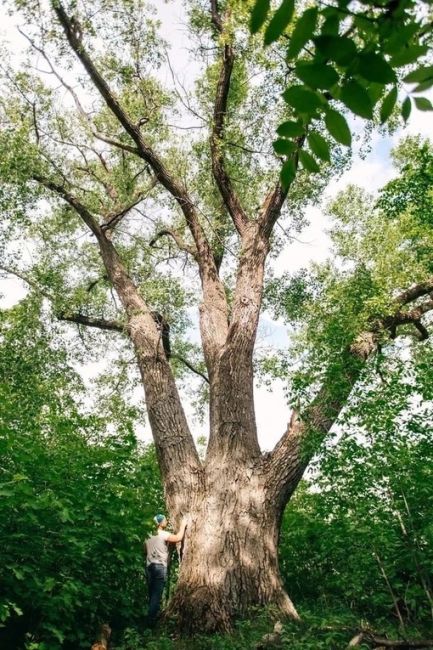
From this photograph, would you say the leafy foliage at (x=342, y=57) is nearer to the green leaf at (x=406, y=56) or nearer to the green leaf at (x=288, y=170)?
the green leaf at (x=406, y=56)

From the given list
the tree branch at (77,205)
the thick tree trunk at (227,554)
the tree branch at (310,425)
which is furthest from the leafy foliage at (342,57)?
the tree branch at (77,205)

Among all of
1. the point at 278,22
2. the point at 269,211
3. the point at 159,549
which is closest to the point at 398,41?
the point at 278,22

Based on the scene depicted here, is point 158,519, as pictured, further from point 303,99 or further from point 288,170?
point 303,99

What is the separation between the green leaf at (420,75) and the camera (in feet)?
3.54

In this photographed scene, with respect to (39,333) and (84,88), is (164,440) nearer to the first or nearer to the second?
(39,333)

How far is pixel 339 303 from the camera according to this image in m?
8.46

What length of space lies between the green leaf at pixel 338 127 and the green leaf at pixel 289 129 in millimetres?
77

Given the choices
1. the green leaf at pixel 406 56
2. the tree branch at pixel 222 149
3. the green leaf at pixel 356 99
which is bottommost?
the green leaf at pixel 356 99

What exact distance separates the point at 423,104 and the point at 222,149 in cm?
919

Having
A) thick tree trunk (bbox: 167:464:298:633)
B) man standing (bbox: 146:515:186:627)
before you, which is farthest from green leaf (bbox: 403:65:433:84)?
man standing (bbox: 146:515:186:627)

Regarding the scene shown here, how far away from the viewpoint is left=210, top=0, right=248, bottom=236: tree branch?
384 inches

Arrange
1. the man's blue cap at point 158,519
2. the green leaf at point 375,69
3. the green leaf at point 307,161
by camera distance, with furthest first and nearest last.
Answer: the man's blue cap at point 158,519, the green leaf at point 307,161, the green leaf at point 375,69

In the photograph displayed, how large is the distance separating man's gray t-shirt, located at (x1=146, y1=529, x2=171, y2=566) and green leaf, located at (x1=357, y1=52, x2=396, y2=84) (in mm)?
6834

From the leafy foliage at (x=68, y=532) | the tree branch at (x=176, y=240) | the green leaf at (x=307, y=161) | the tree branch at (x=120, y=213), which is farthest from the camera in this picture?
the tree branch at (x=176, y=240)
